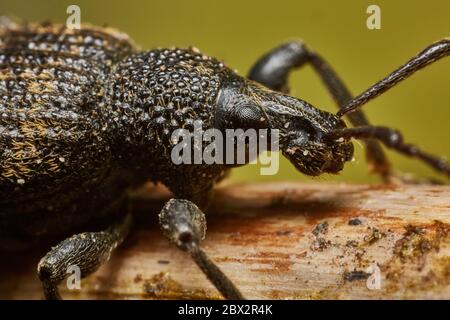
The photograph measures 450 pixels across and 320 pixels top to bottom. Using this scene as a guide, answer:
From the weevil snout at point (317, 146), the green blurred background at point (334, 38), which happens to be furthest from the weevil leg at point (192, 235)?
the green blurred background at point (334, 38)

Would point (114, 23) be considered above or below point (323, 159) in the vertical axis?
above

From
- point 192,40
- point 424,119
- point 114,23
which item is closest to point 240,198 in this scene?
point 424,119

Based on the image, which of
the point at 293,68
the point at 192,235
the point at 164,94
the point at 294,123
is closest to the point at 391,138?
the point at 294,123

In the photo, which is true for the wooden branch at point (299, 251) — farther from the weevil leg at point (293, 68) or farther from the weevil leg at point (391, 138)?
the weevil leg at point (293, 68)

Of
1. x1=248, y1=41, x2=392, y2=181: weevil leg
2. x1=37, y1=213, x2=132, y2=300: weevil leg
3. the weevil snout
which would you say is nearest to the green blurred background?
x1=248, y1=41, x2=392, y2=181: weevil leg
